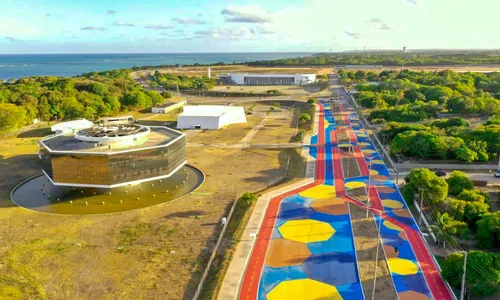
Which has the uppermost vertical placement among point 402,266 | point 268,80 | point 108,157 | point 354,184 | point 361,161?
point 268,80

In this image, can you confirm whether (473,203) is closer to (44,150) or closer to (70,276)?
(70,276)

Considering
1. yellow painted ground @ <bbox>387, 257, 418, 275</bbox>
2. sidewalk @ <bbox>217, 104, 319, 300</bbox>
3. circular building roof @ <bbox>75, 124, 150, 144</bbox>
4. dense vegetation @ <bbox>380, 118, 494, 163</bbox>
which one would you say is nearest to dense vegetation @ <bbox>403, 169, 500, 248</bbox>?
yellow painted ground @ <bbox>387, 257, 418, 275</bbox>

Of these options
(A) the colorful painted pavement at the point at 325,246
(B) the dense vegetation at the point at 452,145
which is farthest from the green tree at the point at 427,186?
(B) the dense vegetation at the point at 452,145

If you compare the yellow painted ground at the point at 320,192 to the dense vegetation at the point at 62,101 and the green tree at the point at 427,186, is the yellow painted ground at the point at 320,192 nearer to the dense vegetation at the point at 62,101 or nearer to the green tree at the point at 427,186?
the green tree at the point at 427,186

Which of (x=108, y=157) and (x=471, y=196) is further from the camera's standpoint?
(x=108, y=157)

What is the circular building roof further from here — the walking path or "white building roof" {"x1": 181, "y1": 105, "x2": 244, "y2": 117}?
"white building roof" {"x1": 181, "y1": 105, "x2": 244, "y2": 117}

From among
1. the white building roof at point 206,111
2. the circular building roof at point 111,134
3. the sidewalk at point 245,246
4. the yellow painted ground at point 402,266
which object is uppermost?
the circular building roof at point 111,134

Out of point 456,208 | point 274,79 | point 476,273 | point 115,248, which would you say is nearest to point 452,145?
point 456,208

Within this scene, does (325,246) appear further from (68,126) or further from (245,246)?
(68,126)
